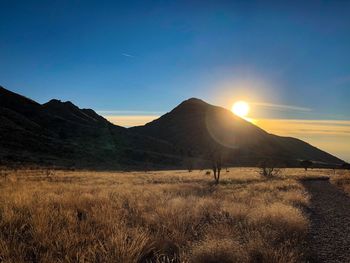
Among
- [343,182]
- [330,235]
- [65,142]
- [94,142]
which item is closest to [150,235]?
[330,235]

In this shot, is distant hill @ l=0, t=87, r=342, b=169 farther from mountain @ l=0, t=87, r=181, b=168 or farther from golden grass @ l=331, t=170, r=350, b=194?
golden grass @ l=331, t=170, r=350, b=194

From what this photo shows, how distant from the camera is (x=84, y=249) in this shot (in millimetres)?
6379

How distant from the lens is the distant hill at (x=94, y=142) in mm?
80000

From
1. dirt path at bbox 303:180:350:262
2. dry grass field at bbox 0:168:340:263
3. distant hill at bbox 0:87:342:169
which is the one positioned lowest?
dirt path at bbox 303:180:350:262

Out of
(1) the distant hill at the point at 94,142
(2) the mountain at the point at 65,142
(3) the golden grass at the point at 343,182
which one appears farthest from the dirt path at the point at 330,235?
(2) the mountain at the point at 65,142

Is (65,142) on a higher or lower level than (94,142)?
lower

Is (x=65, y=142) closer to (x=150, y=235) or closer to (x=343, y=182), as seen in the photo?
(x=343, y=182)

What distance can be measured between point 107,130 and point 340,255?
128117mm

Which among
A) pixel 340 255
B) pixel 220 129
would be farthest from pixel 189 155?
pixel 340 255

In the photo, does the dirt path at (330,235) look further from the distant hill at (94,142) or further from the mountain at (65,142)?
the mountain at (65,142)

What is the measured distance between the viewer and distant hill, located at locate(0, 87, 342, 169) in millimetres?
80000

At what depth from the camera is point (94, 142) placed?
113 metres

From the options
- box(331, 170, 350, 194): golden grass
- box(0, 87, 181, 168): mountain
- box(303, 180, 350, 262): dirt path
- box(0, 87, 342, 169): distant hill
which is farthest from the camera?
box(0, 87, 342, 169): distant hill

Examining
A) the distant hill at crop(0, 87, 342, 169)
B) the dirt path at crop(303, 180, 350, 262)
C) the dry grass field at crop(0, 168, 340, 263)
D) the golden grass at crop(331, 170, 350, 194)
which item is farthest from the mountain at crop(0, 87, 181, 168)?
the dirt path at crop(303, 180, 350, 262)
